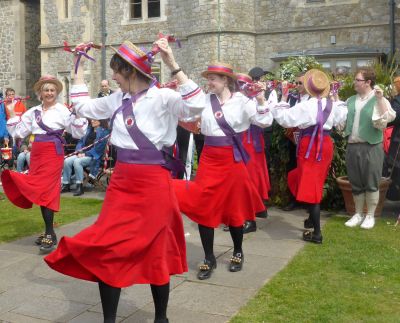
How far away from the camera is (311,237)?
6.21 meters

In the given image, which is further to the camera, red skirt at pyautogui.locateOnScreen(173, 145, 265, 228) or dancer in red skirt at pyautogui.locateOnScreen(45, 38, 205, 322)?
red skirt at pyautogui.locateOnScreen(173, 145, 265, 228)

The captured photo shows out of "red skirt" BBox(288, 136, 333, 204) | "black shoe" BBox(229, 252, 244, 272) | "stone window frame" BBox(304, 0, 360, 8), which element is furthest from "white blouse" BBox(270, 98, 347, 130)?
"stone window frame" BBox(304, 0, 360, 8)

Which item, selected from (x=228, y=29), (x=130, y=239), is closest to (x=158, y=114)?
(x=130, y=239)

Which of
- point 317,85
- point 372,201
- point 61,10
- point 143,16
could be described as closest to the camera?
point 317,85

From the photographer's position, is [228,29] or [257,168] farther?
[228,29]

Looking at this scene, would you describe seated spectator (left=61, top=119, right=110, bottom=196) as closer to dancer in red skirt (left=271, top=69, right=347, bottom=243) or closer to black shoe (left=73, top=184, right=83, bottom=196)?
black shoe (left=73, top=184, right=83, bottom=196)

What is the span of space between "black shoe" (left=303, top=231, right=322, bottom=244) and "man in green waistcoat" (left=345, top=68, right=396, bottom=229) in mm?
964

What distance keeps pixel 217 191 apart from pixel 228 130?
566 millimetres

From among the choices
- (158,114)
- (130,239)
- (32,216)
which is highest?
(158,114)

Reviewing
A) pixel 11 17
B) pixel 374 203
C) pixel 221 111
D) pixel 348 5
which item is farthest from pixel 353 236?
pixel 11 17

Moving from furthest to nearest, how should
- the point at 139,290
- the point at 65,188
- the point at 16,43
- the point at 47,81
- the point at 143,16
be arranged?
the point at 16,43
the point at 143,16
the point at 65,188
the point at 47,81
the point at 139,290

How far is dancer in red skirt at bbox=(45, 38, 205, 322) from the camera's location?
11.0ft

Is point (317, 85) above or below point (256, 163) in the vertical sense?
above

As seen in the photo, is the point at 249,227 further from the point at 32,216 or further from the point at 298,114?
the point at 32,216
